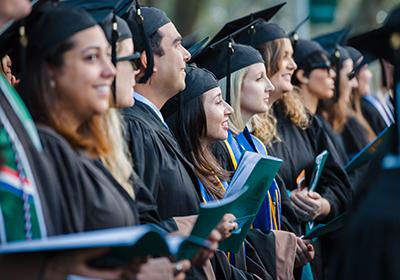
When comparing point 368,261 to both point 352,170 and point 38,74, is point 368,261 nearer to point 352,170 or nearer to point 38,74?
point 38,74

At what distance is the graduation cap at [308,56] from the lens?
8.70 m

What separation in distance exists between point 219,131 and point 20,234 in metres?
2.60

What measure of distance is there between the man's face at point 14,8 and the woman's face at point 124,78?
1107mm

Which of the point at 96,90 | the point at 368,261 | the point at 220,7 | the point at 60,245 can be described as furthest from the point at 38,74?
the point at 220,7

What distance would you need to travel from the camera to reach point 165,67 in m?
5.85

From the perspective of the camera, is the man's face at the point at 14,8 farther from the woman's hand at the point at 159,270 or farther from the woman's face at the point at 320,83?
the woman's face at the point at 320,83

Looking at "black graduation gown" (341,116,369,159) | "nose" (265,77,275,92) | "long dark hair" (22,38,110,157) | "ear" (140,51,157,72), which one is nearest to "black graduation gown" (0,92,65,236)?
"long dark hair" (22,38,110,157)

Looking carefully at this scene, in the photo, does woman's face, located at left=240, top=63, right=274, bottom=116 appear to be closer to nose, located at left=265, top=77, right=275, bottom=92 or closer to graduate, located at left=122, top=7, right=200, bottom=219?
nose, located at left=265, top=77, right=275, bottom=92

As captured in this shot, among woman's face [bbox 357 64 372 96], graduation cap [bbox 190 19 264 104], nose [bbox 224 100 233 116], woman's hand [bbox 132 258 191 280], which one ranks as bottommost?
woman's face [bbox 357 64 372 96]

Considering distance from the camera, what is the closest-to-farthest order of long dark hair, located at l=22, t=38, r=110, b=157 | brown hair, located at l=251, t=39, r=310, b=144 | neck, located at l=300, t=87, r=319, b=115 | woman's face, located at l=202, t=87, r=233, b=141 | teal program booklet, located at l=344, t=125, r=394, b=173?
1. long dark hair, located at l=22, t=38, r=110, b=157
2. woman's face, located at l=202, t=87, r=233, b=141
3. teal program booklet, located at l=344, t=125, r=394, b=173
4. brown hair, located at l=251, t=39, r=310, b=144
5. neck, located at l=300, t=87, r=319, b=115

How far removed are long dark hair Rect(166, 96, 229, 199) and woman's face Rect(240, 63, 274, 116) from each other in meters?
0.76

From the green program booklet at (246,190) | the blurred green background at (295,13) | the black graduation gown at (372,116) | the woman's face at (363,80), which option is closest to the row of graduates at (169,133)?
the green program booklet at (246,190)

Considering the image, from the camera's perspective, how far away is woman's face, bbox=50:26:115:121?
13.2ft

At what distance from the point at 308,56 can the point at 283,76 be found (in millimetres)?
1303
